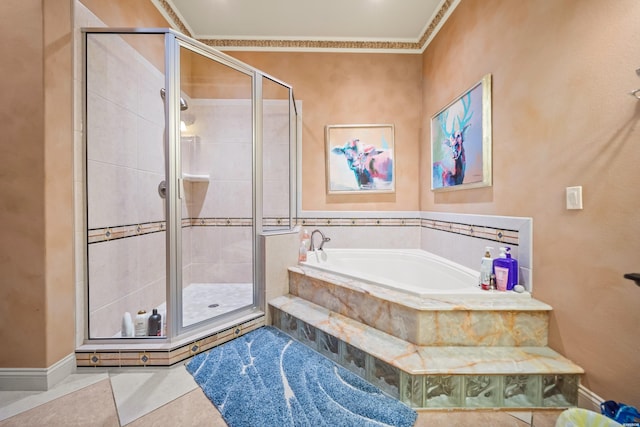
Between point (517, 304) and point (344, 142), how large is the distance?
2.06 metres

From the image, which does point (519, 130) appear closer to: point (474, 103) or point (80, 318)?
point (474, 103)

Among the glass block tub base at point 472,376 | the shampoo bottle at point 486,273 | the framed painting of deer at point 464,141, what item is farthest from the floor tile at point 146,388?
the framed painting of deer at point 464,141

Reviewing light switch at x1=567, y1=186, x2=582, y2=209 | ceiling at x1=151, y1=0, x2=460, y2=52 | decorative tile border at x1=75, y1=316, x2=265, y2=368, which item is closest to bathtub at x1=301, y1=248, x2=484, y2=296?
light switch at x1=567, y1=186, x2=582, y2=209

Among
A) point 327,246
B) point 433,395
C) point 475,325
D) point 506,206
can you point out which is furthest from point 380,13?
point 433,395

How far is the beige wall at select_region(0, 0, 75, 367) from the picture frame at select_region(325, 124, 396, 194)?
211 centimetres

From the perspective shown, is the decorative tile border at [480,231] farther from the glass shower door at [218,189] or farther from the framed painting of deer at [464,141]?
Result: the glass shower door at [218,189]

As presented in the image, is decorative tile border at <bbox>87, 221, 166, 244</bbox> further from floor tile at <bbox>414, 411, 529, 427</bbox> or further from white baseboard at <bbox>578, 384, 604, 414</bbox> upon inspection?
white baseboard at <bbox>578, 384, 604, 414</bbox>

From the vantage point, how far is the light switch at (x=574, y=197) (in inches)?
46.7

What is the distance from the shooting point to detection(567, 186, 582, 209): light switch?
1187 mm

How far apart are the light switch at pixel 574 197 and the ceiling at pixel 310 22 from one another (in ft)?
6.24

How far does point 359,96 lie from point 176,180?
2.10m

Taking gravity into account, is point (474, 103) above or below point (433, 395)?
above

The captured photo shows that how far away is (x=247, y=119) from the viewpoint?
2158 mm

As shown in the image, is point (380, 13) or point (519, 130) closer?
point (519, 130)
